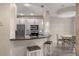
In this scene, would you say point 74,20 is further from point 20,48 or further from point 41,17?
point 20,48

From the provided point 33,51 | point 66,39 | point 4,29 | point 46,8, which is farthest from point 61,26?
point 4,29

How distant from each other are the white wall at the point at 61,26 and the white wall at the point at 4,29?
2.10ft

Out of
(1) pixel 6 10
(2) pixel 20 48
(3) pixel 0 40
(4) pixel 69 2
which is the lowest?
(2) pixel 20 48

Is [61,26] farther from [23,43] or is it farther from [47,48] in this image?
[23,43]

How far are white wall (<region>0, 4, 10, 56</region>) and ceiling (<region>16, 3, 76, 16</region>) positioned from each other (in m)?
0.17

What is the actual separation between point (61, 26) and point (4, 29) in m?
0.82

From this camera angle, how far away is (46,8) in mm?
1441

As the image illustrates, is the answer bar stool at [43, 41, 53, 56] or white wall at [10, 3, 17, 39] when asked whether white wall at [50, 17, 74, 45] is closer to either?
bar stool at [43, 41, 53, 56]

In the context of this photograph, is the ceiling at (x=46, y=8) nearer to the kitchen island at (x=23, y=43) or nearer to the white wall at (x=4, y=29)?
the white wall at (x=4, y=29)

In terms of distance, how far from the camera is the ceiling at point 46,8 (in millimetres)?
1435

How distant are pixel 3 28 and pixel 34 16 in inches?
18.8

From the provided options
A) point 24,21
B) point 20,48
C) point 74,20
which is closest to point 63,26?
point 74,20

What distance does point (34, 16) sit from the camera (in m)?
1.44

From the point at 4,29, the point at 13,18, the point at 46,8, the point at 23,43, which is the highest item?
the point at 46,8
